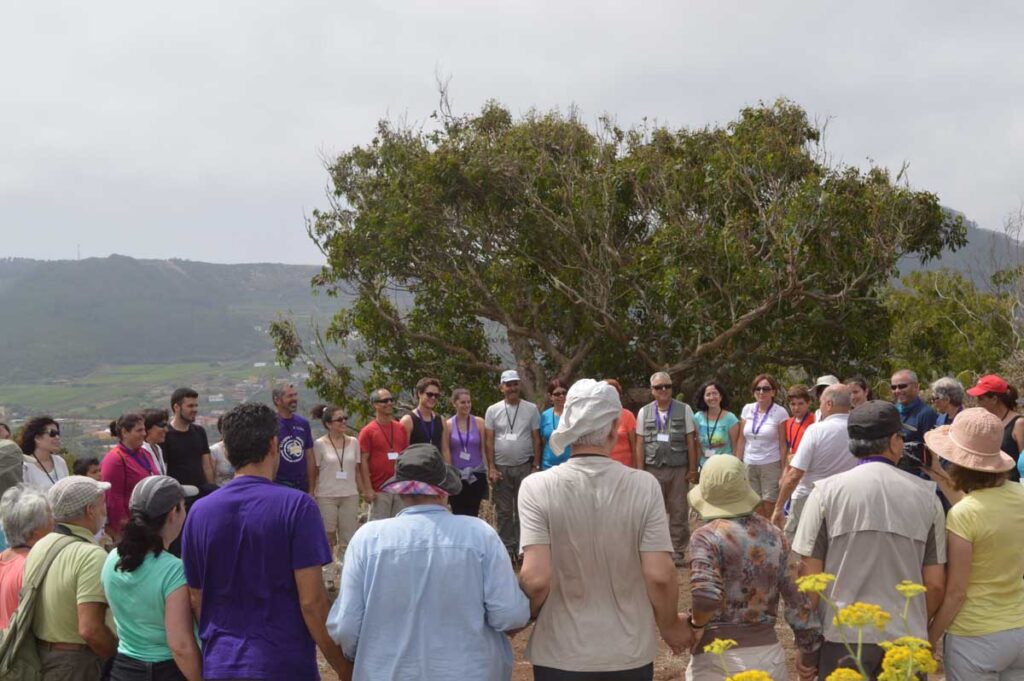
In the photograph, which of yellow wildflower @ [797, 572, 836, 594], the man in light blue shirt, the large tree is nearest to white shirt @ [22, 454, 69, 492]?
the man in light blue shirt

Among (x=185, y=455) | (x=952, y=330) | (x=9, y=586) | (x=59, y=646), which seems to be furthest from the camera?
(x=952, y=330)

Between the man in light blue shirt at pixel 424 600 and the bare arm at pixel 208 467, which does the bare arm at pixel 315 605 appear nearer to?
the man in light blue shirt at pixel 424 600

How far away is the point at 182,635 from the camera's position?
340 centimetres

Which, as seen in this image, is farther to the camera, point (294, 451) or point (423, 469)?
point (294, 451)

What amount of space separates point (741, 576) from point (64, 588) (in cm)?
244

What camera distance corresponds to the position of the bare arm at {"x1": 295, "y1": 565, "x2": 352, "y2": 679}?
3271 mm

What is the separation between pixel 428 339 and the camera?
21547mm

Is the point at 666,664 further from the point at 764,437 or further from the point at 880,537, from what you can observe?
the point at 764,437

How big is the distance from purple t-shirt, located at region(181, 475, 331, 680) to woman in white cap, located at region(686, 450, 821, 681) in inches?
50.1

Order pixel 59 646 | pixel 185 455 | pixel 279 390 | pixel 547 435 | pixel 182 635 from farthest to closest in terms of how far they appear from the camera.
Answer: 1. pixel 547 435
2. pixel 279 390
3. pixel 185 455
4. pixel 59 646
5. pixel 182 635

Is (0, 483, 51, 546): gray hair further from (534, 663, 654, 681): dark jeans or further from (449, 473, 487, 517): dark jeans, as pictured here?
(449, 473, 487, 517): dark jeans

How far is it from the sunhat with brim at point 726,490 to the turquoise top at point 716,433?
525 centimetres

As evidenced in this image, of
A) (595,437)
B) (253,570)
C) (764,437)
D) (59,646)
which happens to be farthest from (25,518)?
(764,437)

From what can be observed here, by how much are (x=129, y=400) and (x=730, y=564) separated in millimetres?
162452
